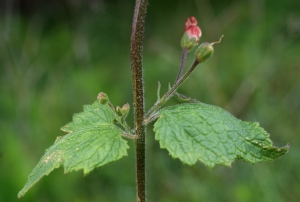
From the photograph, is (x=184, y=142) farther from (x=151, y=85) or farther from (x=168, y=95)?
(x=151, y=85)

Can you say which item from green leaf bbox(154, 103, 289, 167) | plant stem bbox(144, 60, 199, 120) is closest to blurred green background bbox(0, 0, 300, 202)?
green leaf bbox(154, 103, 289, 167)

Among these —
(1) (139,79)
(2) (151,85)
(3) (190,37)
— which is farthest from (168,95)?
(2) (151,85)

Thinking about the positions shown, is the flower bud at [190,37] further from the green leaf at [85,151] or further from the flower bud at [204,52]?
the green leaf at [85,151]

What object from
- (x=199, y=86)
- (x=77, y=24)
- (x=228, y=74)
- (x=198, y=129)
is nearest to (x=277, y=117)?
(x=199, y=86)

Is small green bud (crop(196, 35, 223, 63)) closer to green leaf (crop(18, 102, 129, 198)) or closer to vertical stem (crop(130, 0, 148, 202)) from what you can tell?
vertical stem (crop(130, 0, 148, 202))

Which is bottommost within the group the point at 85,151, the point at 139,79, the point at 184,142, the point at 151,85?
the point at 85,151
